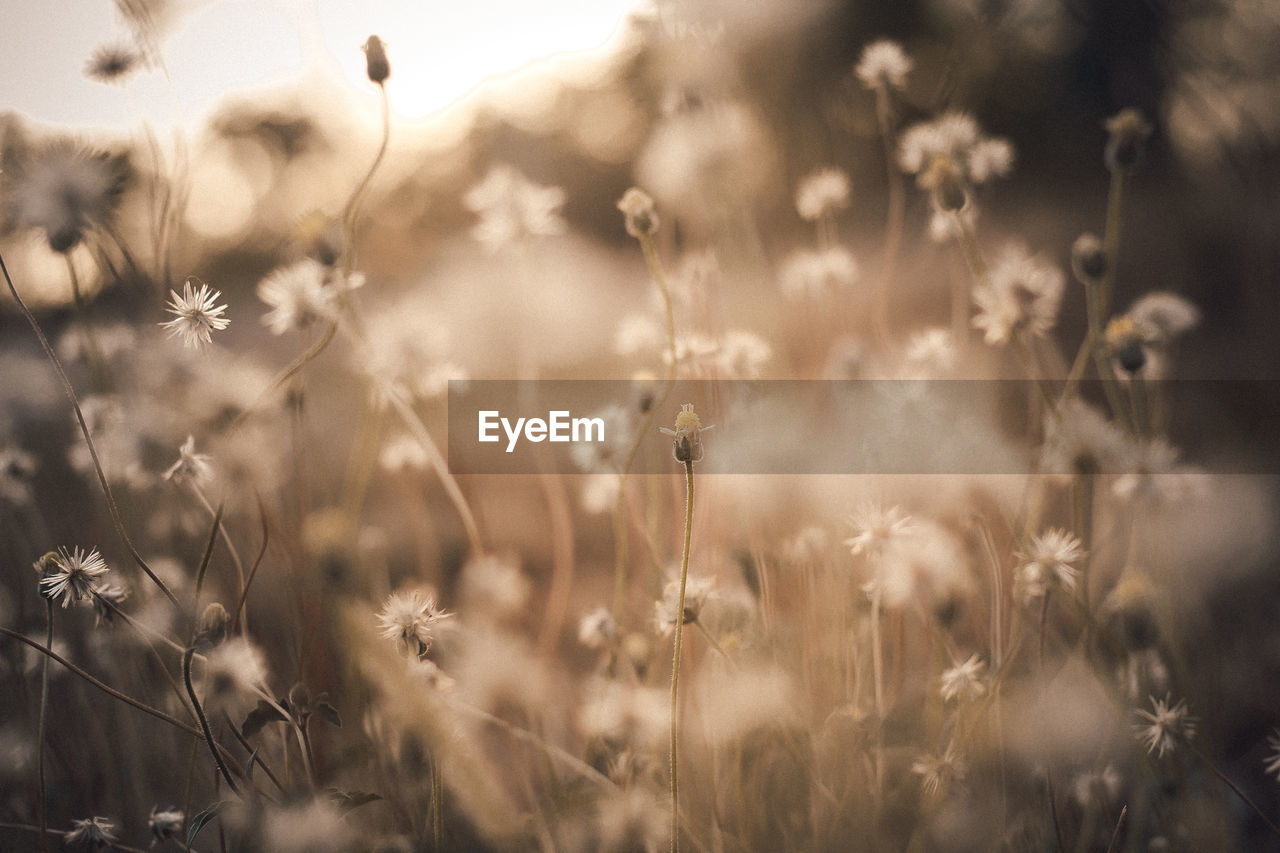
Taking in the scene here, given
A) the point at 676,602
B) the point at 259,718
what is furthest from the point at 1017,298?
the point at 259,718

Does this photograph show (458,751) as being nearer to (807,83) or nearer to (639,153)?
(639,153)

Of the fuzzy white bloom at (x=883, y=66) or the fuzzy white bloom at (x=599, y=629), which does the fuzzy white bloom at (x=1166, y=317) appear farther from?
the fuzzy white bloom at (x=599, y=629)

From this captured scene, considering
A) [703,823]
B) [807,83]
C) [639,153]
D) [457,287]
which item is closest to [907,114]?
[807,83]


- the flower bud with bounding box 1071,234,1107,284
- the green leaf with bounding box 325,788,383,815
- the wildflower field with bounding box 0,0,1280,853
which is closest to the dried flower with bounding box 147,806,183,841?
the wildflower field with bounding box 0,0,1280,853

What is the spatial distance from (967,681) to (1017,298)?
0.34 metres

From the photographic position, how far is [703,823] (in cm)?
48

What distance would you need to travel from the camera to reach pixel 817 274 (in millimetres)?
720

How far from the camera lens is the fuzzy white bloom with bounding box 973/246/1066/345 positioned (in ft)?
1.90

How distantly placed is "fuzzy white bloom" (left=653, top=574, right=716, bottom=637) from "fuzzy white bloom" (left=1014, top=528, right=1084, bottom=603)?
0.69 feet

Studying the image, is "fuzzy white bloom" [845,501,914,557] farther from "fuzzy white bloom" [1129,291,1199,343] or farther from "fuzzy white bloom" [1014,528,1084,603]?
"fuzzy white bloom" [1129,291,1199,343]

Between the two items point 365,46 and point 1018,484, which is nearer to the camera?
point 365,46

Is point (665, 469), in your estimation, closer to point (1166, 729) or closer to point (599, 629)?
point (599, 629)

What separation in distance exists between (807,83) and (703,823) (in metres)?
1.03

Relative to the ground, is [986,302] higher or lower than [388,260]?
lower
